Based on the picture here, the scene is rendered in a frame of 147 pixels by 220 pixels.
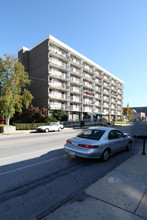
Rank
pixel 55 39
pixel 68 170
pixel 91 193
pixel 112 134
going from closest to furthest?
pixel 91 193
pixel 68 170
pixel 112 134
pixel 55 39

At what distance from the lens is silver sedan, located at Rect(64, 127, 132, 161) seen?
5273 millimetres

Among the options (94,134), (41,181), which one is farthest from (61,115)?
(41,181)

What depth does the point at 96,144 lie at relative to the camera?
534cm

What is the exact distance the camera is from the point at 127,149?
7.60 m

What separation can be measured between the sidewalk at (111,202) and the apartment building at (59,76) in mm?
25246

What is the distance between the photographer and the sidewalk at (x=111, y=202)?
96.1 inches

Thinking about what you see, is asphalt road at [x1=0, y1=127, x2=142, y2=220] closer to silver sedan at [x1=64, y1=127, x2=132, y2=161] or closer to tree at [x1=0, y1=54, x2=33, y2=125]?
silver sedan at [x1=64, y1=127, x2=132, y2=161]

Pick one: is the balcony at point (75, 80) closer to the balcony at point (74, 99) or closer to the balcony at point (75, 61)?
the balcony at point (75, 61)

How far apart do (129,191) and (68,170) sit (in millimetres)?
2162

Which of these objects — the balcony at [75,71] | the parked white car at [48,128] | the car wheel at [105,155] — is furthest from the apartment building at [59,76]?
the car wheel at [105,155]

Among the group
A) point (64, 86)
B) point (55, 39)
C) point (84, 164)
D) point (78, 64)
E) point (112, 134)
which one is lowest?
point (84, 164)

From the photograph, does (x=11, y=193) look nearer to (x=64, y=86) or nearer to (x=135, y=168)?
(x=135, y=168)

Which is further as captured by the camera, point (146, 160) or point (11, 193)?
point (146, 160)

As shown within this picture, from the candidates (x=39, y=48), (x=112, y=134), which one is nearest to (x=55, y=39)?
(x=39, y=48)
